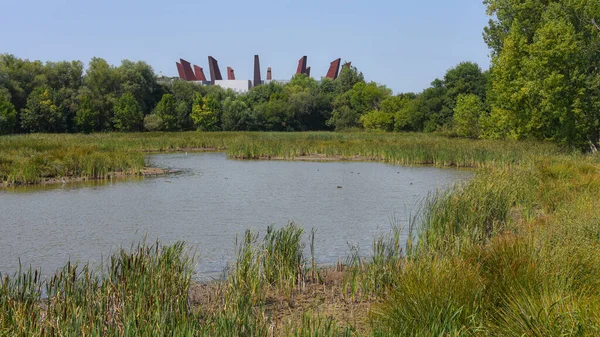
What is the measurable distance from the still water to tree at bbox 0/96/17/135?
106 ft

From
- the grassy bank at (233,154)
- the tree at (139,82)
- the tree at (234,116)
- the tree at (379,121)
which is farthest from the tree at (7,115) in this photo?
the tree at (379,121)

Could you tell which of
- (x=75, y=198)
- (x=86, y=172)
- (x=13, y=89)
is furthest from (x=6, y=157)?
(x=13, y=89)

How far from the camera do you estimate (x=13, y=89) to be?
56.7m

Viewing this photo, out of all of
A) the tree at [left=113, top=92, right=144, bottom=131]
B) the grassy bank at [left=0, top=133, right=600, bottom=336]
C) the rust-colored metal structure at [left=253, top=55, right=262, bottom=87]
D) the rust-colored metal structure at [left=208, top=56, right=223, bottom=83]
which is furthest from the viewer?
the rust-colored metal structure at [left=253, top=55, right=262, bottom=87]

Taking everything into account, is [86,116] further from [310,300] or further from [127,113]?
[310,300]

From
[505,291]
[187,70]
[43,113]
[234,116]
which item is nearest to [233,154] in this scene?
[505,291]

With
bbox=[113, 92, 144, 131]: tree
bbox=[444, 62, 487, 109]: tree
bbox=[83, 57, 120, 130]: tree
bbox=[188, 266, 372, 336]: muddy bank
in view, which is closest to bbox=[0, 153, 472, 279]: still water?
bbox=[188, 266, 372, 336]: muddy bank

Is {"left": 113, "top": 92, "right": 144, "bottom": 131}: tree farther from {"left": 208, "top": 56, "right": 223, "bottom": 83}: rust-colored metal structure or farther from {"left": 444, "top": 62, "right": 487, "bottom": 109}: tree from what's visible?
{"left": 208, "top": 56, "right": 223, "bottom": 83}: rust-colored metal structure

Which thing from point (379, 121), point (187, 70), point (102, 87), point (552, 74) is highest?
point (187, 70)

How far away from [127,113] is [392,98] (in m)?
27.3

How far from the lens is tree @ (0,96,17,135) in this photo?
165 ft

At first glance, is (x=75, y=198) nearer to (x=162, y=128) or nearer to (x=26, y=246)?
(x=26, y=246)

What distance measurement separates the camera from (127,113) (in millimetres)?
58125

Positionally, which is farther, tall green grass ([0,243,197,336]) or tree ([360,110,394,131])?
tree ([360,110,394,131])
